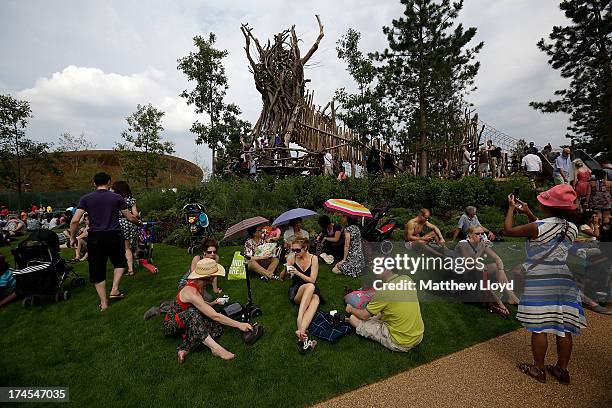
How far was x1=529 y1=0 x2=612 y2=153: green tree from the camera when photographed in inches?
645

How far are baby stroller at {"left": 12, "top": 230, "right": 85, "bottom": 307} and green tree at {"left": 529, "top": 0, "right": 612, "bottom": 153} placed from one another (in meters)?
25.0

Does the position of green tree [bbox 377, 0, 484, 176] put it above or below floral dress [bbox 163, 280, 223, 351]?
above

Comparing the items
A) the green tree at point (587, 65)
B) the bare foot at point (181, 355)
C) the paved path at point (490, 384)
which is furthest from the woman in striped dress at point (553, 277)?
the green tree at point (587, 65)

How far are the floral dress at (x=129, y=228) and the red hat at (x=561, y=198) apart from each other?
7.18 m

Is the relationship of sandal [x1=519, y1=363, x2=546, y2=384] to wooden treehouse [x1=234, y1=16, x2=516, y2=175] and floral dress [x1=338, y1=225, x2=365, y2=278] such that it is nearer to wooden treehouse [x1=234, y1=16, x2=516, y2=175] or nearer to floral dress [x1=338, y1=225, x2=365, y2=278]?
floral dress [x1=338, y1=225, x2=365, y2=278]

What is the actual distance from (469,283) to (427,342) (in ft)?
5.58

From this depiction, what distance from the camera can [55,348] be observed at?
3.97 m

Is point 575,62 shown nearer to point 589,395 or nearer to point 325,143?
point 325,143

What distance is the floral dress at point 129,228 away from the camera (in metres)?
6.28

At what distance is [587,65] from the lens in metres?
17.7

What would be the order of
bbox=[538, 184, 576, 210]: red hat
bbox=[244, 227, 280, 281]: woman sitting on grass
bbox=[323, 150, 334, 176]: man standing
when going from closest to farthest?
bbox=[538, 184, 576, 210]: red hat
bbox=[244, 227, 280, 281]: woman sitting on grass
bbox=[323, 150, 334, 176]: man standing

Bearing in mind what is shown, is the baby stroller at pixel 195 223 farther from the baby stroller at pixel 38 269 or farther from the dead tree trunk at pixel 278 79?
the dead tree trunk at pixel 278 79

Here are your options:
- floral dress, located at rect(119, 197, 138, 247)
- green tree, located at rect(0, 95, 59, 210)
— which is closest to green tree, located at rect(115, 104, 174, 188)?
green tree, located at rect(0, 95, 59, 210)
